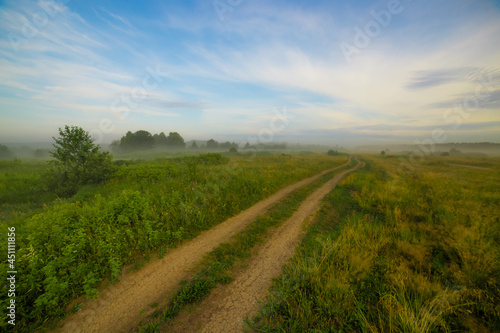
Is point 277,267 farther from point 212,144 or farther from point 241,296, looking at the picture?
point 212,144

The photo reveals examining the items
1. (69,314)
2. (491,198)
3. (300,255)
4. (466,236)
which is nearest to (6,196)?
(69,314)

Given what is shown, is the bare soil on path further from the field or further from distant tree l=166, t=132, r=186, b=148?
distant tree l=166, t=132, r=186, b=148

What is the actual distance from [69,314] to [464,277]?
32.0ft

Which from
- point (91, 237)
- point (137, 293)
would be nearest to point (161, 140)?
point (91, 237)

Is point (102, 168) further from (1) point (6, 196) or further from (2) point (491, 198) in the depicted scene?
(2) point (491, 198)

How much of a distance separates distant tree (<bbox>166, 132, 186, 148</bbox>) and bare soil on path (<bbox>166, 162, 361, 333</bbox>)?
102001mm

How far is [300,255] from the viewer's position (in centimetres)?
572

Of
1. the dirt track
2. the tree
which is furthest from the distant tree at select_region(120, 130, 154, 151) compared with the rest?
the dirt track

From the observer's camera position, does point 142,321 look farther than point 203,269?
No

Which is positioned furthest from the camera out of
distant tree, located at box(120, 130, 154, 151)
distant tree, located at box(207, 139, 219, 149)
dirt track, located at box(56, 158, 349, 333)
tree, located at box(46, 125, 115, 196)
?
distant tree, located at box(207, 139, 219, 149)

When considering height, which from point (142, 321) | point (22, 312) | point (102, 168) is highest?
point (102, 168)

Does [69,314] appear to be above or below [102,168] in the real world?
below

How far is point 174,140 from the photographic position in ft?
322

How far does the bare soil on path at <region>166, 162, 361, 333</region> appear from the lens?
3.54 meters
